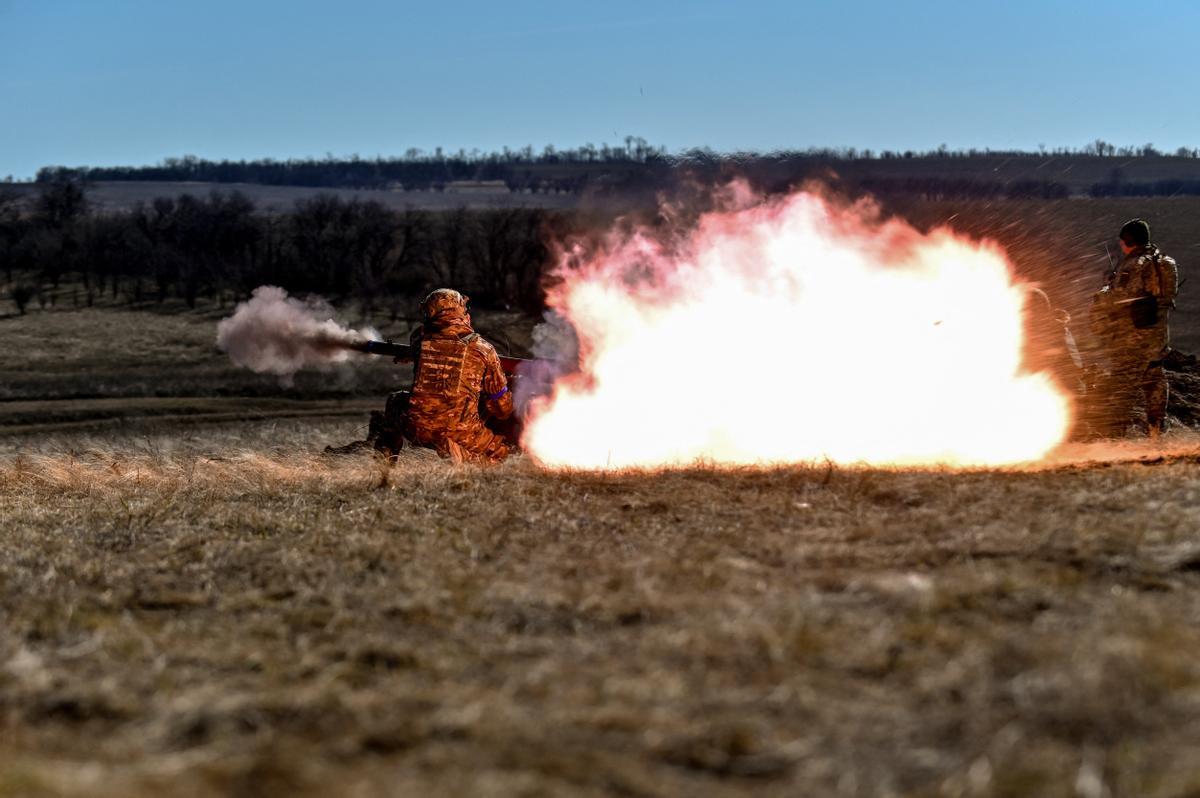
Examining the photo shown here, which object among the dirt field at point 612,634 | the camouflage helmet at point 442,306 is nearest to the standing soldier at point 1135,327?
the dirt field at point 612,634

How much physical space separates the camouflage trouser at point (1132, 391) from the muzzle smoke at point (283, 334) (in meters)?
9.57

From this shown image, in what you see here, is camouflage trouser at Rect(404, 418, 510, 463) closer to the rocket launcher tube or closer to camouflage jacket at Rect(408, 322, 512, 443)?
camouflage jacket at Rect(408, 322, 512, 443)

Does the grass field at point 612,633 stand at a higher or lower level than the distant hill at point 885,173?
lower

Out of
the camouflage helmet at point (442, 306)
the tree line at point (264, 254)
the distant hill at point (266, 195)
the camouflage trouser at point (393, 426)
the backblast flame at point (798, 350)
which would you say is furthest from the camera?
the distant hill at point (266, 195)

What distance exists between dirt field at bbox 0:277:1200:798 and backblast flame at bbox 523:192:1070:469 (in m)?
2.45

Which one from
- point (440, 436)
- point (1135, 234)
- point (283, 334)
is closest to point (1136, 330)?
point (1135, 234)

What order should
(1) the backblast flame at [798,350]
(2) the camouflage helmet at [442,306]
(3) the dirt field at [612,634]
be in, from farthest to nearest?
(2) the camouflage helmet at [442,306]
(1) the backblast flame at [798,350]
(3) the dirt field at [612,634]

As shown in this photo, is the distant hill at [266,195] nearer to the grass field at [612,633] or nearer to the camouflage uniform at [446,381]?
the camouflage uniform at [446,381]

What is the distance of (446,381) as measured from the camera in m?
13.4

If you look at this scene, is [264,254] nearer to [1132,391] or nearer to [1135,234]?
[1135,234]

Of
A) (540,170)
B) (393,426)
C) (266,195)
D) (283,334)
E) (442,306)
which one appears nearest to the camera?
(442,306)

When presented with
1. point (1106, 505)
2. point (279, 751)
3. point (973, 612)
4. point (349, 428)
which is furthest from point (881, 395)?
point (349, 428)

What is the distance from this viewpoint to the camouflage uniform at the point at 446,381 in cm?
1336

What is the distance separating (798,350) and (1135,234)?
4408 mm
